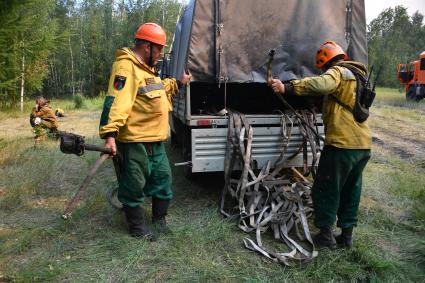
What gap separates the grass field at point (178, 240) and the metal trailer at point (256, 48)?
33.7 inches

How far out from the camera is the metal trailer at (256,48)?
4.58m

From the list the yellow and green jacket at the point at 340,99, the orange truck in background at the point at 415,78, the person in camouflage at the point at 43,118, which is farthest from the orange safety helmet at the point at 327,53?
the orange truck in background at the point at 415,78

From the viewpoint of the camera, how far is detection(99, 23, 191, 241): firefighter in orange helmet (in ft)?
11.3

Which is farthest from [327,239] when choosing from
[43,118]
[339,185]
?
[43,118]

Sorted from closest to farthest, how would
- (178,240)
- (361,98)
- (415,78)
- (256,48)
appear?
1. (361,98)
2. (178,240)
3. (256,48)
4. (415,78)

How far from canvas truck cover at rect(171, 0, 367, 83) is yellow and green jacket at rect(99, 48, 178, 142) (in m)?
1.03

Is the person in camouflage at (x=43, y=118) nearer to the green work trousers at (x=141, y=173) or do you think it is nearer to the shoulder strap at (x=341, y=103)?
the green work trousers at (x=141, y=173)

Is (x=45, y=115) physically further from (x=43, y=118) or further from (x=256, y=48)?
(x=256, y=48)

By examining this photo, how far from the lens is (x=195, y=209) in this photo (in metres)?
4.70

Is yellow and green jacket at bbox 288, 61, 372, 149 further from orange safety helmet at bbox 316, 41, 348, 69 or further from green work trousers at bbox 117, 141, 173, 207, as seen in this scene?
green work trousers at bbox 117, 141, 173, 207

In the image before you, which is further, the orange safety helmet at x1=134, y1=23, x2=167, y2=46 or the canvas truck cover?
the canvas truck cover

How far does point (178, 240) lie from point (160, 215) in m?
0.40

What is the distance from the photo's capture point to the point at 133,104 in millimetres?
3531

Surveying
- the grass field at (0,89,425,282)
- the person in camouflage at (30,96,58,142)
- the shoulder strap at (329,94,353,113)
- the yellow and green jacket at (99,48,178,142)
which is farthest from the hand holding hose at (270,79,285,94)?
the person in camouflage at (30,96,58,142)
